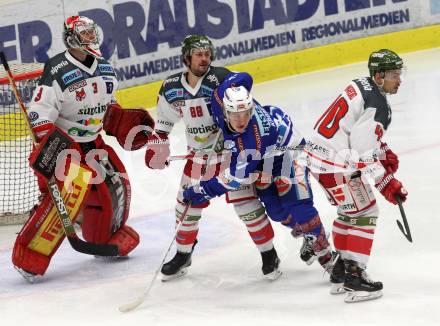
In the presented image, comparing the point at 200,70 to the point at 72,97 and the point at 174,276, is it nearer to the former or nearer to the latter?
the point at 72,97

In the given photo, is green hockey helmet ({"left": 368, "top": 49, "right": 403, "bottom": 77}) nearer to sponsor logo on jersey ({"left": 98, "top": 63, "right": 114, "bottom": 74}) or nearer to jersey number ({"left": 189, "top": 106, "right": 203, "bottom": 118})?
jersey number ({"left": 189, "top": 106, "right": 203, "bottom": 118})

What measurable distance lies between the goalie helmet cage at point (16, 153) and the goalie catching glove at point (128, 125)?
75 cm

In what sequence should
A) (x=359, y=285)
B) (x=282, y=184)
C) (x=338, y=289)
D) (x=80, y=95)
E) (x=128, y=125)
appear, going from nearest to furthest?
(x=359, y=285) < (x=338, y=289) < (x=282, y=184) < (x=80, y=95) < (x=128, y=125)

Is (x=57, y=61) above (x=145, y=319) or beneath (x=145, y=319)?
above

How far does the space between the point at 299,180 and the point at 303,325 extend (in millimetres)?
737

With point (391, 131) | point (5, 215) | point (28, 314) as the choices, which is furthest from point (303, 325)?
point (391, 131)

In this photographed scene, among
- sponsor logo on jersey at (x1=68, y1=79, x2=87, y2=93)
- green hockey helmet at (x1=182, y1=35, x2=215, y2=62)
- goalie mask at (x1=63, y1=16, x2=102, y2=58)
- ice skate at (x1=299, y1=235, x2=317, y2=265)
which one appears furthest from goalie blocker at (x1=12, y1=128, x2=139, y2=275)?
ice skate at (x1=299, y1=235, x2=317, y2=265)

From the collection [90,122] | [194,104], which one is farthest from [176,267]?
[90,122]

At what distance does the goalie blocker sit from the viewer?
5000 millimetres

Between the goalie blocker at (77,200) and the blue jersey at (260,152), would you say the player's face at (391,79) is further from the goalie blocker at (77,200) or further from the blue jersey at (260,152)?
the goalie blocker at (77,200)

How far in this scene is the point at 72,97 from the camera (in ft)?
16.7

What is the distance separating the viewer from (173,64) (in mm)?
9180

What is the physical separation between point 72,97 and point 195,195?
915mm

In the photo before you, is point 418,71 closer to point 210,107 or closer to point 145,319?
point 210,107
